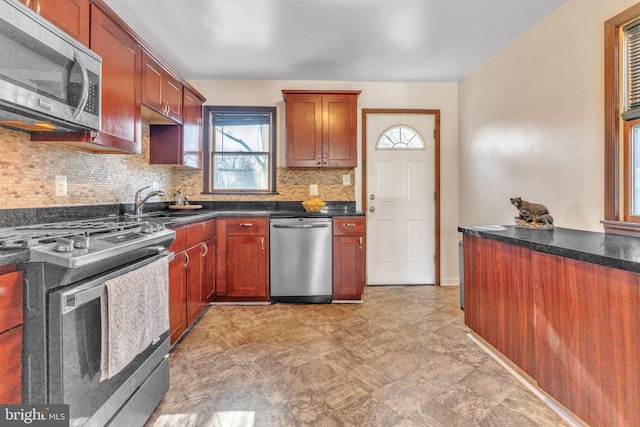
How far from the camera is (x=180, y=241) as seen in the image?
84.8 inches

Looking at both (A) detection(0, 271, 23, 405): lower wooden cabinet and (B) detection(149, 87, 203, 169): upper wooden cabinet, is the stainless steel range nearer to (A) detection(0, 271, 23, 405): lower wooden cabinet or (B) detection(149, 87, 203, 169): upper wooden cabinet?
(A) detection(0, 271, 23, 405): lower wooden cabinet

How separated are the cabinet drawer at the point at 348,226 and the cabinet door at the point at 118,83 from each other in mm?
1871

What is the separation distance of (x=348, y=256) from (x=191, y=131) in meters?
2.18

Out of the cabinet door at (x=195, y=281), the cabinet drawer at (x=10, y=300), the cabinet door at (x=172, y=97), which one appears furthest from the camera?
the cabinet door at (x=172, y=97)

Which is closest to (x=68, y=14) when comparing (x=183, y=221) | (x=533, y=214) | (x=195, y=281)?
(x=183, y=221)

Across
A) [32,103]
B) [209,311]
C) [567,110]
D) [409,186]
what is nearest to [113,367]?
[32,103]

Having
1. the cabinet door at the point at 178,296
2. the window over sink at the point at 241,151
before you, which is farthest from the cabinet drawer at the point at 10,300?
the window over sink at the point at 241,151

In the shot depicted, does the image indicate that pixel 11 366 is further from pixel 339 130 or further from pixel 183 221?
pixel 339 130

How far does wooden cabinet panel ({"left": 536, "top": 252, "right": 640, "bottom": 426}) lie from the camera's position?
1.13 metres

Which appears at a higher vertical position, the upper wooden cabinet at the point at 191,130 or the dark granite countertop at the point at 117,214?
the upper wooden cabinet at the point at 191,130

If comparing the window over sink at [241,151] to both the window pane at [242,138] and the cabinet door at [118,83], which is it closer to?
the window pane at [242,138]

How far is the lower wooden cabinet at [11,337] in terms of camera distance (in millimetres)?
862

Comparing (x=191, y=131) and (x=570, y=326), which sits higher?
(x=191, y=131)

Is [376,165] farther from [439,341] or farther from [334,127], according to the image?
[439,341]
